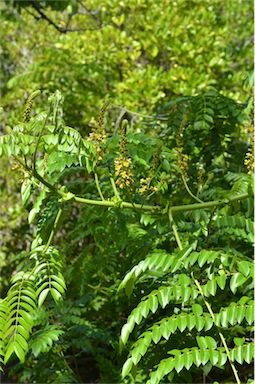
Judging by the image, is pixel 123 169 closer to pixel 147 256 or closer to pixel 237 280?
pixel 147 256

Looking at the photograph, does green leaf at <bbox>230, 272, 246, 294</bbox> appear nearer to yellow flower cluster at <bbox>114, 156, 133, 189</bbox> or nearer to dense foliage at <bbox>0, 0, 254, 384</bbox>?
dense foliage at <bbox>0, 0, 254, 384</bbox>

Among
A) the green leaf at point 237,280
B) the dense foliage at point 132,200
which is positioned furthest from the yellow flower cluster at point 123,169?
the green leaf at point 237,280

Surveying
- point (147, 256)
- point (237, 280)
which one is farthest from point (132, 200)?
point (237, 280)

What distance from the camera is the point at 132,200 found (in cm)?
211

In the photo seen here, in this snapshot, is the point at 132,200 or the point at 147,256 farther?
the point at 132,200

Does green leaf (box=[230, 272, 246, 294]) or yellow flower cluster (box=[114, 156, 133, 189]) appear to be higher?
yellow flower cluster (box=[114, 156, 133, 189])

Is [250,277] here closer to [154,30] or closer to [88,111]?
[88,111]

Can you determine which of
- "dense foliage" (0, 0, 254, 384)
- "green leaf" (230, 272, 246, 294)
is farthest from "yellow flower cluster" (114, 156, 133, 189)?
"green leaf" (230, 272, 246, 294)

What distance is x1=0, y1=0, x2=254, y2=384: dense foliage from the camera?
1.70 metres

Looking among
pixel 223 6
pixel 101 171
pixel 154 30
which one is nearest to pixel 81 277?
pixel 101 171

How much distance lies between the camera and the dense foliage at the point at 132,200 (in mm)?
1699

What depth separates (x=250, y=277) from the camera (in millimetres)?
1709

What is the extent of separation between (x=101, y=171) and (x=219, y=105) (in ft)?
4.34

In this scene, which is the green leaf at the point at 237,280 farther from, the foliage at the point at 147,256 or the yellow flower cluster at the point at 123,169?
the yellow flower cluster at the point at 123,169
